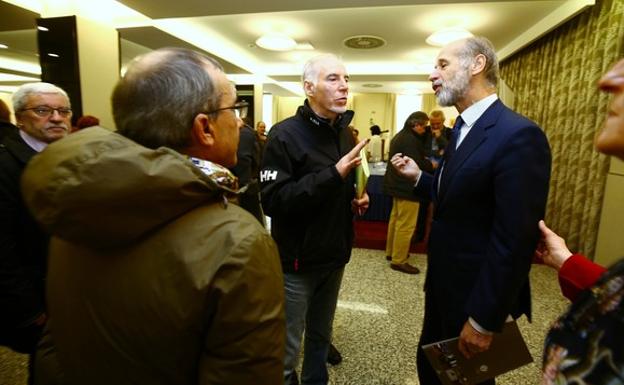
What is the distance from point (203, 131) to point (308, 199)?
2.38 ft

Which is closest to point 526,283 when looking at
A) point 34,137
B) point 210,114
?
point 210,114

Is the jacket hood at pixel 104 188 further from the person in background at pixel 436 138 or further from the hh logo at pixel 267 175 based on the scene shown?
the person in background at pixel 436 138

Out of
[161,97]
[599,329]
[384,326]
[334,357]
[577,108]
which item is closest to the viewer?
[599,329]

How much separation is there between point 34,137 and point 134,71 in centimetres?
138

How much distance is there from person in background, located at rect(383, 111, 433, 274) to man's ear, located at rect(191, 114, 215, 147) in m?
2.81

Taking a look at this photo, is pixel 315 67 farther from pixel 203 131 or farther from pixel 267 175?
pixel 203 131

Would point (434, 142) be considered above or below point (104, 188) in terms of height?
above

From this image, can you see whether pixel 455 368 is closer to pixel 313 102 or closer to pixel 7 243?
pixel 313 102

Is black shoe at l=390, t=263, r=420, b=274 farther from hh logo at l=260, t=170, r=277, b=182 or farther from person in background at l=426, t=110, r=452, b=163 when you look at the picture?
hh logo at l=260, t=170, r=277, b=182

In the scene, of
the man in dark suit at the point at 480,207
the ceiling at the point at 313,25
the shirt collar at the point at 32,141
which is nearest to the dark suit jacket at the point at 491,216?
the man in dark suit at the point at 480,207

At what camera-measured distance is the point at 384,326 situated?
2.32m

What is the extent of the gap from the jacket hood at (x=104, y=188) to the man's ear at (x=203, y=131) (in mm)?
122

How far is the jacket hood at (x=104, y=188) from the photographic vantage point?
48 cm

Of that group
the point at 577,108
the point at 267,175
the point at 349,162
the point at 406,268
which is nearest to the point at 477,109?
the point at 349,162
